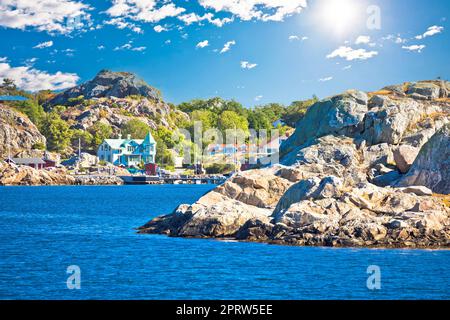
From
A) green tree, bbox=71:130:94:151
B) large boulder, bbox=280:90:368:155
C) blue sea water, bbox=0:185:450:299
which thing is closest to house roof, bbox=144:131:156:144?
green tree, bbox=71:130:94:151

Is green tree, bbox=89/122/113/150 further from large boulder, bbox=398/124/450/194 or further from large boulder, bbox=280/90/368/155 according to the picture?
large boulder, bbox=398/124/450/194

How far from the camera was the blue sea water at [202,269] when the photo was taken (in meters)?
30.5

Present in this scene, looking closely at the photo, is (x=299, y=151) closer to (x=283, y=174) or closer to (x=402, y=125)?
(x=402, y=125)

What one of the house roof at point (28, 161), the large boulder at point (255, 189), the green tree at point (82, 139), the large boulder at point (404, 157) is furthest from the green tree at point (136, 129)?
the large boulder at point (255, 189)

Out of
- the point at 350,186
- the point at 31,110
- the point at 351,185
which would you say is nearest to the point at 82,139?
the point at 31,110

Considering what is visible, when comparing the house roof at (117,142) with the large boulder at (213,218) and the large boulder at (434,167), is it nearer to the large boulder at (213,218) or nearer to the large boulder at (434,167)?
the large boulder at (434,167)

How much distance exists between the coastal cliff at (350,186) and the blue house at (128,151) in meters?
95.1

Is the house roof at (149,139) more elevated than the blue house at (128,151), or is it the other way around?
the house roof at (149,139)

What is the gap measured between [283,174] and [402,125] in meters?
20.7

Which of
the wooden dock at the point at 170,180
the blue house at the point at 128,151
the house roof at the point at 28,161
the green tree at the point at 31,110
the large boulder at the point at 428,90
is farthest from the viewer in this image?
the green tree at the point at 31,110

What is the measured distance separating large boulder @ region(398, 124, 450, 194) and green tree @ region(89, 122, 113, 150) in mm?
132844

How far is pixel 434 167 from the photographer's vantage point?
55188mm

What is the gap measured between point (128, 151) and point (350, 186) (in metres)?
131
